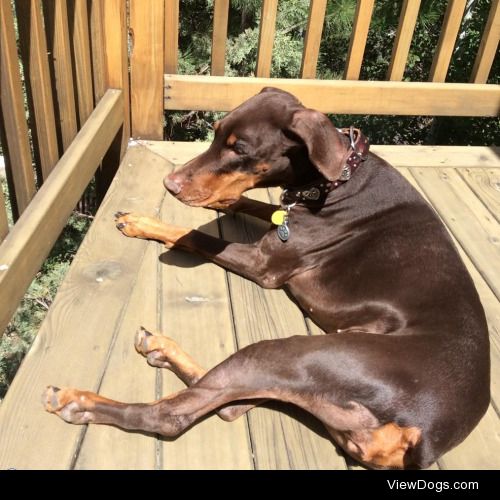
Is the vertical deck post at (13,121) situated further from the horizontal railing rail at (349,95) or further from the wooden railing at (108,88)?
the horizontal railing rail at (349,95)

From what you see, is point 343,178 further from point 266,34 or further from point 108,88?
point 108,88

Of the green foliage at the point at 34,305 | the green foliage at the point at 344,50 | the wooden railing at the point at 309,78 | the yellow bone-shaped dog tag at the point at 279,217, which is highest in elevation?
the wooden railing at the point at 309,78

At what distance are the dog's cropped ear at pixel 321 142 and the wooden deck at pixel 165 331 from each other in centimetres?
78

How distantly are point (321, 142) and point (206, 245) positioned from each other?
0.91 m

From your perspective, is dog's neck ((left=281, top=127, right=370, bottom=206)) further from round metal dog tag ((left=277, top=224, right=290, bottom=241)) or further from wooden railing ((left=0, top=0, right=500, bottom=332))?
wooden railing ((left=0, top=0, right=500, bottom=332))

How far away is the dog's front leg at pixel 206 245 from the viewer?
3.08m

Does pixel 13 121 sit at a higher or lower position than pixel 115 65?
higher

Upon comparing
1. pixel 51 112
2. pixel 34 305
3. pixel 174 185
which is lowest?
pixel 34 305

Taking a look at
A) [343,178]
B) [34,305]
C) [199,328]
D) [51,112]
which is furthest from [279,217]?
[34,305]

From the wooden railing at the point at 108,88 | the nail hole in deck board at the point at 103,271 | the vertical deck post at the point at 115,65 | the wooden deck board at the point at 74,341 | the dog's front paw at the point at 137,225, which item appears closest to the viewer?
the wooden deck board at the point at 74,341

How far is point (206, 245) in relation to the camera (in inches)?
125

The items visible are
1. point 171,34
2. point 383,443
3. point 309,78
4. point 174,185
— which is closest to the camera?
point 383,443

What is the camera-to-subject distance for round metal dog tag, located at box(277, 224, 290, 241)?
301 cm

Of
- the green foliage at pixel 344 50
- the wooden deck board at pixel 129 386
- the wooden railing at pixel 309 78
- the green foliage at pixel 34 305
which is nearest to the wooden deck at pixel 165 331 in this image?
the wooden deck board at pixel 129 386
